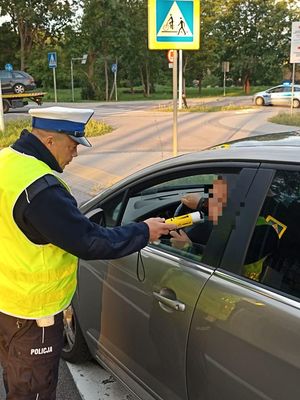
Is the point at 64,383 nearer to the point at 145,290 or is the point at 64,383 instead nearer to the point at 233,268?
the point at 145,290

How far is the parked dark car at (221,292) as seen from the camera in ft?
5.59

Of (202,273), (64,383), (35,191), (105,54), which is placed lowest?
(64,383)

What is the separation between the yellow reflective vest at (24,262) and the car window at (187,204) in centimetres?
56

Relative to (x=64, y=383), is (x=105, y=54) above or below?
above

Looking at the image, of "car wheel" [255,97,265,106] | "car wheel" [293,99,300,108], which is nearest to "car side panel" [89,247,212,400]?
"car wheel" [293,99,300,108]

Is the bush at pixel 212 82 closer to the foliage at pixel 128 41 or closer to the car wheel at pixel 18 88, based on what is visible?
the foliage at pixel 128 41

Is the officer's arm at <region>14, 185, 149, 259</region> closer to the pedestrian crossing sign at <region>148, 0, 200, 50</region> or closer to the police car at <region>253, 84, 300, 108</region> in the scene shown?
the pedestrian crossing sign at <region>148, 0, 200, 50</region>

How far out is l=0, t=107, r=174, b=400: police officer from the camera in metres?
1.83

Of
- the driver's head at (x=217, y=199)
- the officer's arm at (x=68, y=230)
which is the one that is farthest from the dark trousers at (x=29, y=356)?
the driver's head at (x=217, y=199)

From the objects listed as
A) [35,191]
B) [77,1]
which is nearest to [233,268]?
[35,191]

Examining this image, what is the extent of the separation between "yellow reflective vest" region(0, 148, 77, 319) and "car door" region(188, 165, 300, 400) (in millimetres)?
573

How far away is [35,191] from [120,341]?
1.09m

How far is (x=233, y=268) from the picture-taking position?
1923 millimetres

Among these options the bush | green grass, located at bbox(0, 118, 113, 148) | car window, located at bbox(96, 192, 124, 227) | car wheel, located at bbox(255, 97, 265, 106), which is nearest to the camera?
car window, located at bbox(96, 192, 124, 227)
